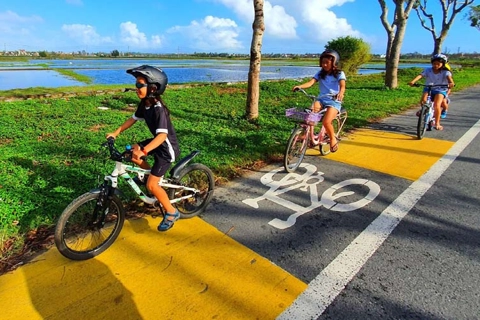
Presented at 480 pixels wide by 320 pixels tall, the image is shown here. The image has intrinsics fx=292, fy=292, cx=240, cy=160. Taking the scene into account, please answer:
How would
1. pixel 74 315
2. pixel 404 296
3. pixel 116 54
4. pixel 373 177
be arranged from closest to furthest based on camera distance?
pixel 74 315
pixel 404 296
pixel 373 177
pixel 116 54

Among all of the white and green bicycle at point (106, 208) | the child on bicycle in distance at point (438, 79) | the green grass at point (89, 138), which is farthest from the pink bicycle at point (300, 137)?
the child on bicycle in distance at point (438, 79)

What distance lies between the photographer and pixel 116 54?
280 ft

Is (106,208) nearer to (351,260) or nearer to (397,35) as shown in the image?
(351,260)

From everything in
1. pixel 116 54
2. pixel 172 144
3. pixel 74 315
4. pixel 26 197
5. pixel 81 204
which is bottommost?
pixel 74 315

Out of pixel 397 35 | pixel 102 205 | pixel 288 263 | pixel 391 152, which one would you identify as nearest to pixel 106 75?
pixel 397 35

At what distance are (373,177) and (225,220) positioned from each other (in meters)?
2.46

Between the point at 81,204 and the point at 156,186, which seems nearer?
the point at 81,204

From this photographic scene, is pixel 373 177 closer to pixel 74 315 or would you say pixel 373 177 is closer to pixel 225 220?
pixel 225 220

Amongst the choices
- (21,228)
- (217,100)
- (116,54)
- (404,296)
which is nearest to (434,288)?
(404,296)

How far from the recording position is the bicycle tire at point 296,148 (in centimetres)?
446

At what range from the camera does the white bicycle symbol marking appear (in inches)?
134

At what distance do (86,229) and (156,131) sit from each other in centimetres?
118

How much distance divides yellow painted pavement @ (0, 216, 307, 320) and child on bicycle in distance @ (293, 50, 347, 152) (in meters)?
2.89

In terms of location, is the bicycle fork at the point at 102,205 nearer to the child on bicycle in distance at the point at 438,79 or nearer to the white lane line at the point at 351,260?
the white lane line at the point at 351,260
